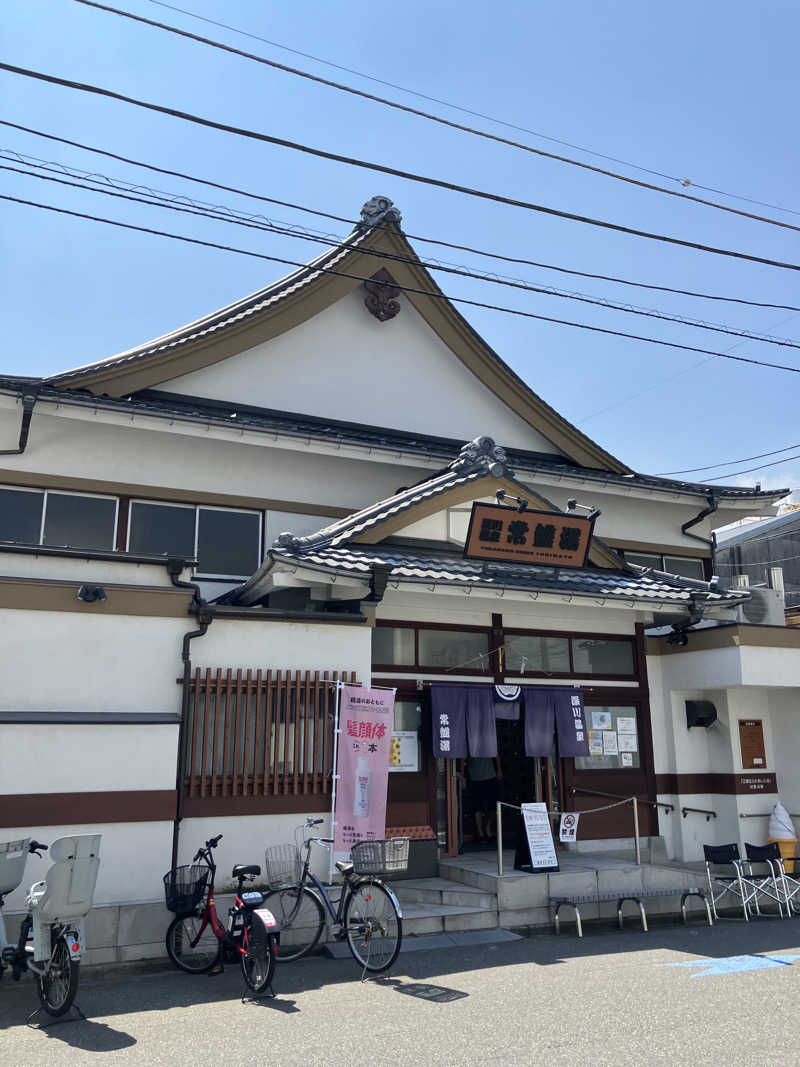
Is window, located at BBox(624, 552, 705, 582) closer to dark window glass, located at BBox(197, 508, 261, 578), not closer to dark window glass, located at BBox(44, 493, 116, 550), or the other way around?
dark window glass, located at BBox(197, 508, 261, 578)

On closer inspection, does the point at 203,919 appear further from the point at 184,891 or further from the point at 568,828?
the point at 568,828

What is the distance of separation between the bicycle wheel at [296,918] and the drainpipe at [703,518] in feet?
34.4

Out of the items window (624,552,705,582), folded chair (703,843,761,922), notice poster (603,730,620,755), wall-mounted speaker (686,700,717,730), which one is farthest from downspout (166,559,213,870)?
window (624,552,705,582)

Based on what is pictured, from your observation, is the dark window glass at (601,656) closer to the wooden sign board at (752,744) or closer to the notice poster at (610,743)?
the notice poster at (610,743)

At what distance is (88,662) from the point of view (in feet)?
29.5

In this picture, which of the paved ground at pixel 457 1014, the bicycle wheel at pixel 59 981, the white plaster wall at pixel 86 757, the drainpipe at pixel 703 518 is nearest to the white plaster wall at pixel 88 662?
the white plaster wall at pixel 86 757

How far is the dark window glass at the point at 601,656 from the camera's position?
44.3 feet

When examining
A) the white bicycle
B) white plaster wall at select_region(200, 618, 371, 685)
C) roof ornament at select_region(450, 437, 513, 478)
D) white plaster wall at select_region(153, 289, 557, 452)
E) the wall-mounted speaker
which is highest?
white plaster wall at select_region(153, 289, 557, 452)

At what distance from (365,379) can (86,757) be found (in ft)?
27.0

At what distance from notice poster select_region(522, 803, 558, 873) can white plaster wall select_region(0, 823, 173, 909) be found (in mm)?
4500

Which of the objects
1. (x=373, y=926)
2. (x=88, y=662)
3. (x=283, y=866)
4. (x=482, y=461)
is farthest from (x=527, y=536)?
(x=88, y=662)

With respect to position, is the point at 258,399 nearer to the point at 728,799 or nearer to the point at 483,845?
the point at 483,845

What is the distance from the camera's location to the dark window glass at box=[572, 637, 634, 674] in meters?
13.5

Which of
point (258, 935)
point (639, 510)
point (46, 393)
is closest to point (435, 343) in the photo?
point (639, 510)
